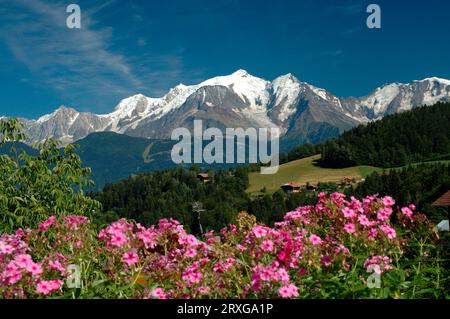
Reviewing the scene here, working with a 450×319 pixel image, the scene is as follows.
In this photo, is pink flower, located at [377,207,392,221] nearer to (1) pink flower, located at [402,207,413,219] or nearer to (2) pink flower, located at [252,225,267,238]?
(1) pink flower, located at [402,207,413,219]

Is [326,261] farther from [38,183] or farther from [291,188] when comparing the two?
[291,188]

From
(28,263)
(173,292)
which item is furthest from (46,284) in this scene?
(173,292)

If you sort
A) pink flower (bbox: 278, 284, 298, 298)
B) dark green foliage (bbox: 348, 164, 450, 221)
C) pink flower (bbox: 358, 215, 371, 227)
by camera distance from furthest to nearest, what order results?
dark green foliage (bbox: 348, 164, 450, 221) → pink flower (bbox: 358, 215, 371, 227) → pink flower (bbox: 278, 284, 298, 298)

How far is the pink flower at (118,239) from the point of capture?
5.34 meters

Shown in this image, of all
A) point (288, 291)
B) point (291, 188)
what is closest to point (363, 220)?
point (288, 291)

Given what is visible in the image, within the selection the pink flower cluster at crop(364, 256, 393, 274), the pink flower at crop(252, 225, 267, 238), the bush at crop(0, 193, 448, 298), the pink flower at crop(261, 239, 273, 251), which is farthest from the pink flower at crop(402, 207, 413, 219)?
the pink flower at crop(261, 239, 273, 251)

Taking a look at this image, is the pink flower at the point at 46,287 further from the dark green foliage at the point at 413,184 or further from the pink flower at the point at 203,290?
the dark green foliage at the point at 413,184

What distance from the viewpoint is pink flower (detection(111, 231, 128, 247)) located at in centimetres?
534

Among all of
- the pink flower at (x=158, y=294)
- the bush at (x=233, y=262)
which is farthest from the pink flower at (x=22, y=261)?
the pink flower at (x=158, y=294)

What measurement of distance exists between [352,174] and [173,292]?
200 m

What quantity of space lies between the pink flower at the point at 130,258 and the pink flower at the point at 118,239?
0.14m

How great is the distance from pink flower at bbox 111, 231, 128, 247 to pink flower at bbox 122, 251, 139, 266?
144 mm
